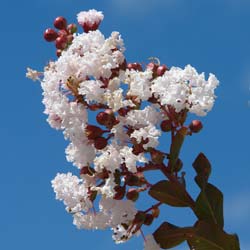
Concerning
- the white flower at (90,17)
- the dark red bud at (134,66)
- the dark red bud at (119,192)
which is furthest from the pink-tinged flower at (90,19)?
the dark red bud at (119,192)

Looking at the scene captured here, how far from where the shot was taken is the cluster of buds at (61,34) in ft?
7.77

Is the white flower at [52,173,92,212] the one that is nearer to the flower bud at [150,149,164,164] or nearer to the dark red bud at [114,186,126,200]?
the dark red bud at [114,186,126,200]

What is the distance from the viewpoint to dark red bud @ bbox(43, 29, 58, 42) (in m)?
2.43

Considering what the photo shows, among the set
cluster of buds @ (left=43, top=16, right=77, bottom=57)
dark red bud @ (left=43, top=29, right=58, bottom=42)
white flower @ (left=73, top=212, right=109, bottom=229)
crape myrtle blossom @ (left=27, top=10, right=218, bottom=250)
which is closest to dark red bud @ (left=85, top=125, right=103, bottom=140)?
crape myrtle blossom @ (left=27, top=10, right=218, bottom=250)

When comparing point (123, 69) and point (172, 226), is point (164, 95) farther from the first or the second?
point (172, 226)

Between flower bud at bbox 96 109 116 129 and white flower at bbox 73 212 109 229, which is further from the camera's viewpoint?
white flower at bbox 73 212 109 229

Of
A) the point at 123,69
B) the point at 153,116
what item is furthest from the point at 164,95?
the point at 123,69

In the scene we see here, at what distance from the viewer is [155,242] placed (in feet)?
7.14

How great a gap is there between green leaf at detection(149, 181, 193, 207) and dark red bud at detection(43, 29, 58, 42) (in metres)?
0.78

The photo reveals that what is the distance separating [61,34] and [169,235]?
95 cm

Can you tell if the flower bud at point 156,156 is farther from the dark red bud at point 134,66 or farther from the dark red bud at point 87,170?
the dark red bud at point 134,66

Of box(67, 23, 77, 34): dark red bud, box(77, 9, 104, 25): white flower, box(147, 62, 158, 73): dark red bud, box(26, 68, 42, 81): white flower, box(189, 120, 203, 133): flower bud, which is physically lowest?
box(189, 120, 203, 133): flower bud

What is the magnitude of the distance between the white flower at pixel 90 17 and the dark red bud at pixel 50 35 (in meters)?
0.13

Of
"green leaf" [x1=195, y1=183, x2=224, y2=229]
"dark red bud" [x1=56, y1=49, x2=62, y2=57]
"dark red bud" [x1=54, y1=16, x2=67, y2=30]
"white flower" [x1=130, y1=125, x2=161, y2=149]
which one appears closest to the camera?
"white flower" [x1=130, y1=125, x2=161, y2=149]
